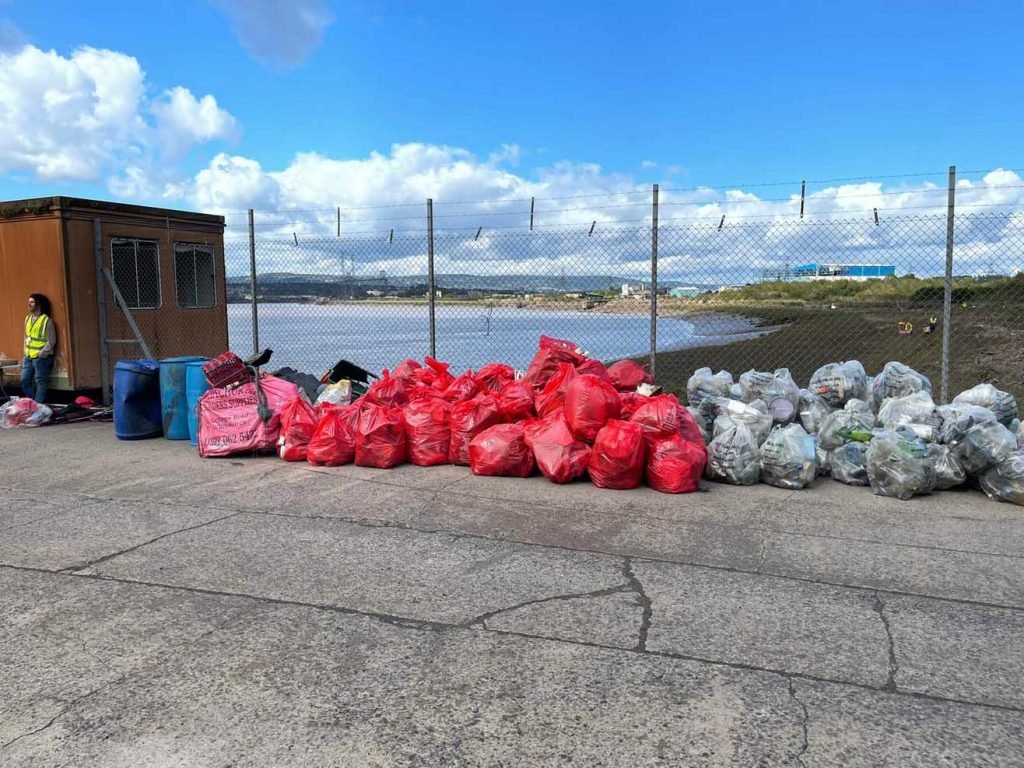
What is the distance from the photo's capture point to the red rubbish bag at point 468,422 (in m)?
7.07

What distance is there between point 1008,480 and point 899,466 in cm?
74

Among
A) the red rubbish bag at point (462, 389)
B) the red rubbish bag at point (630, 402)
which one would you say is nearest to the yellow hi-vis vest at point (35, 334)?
the red rubbish bag at point (462, 389)

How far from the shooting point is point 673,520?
562cm

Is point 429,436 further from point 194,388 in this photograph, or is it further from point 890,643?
point 890,643

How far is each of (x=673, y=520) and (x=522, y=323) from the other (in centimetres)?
485

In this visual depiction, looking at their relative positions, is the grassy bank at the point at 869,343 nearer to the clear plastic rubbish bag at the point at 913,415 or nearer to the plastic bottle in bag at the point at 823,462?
the clear plastic rubbish bag at the point at 913,415

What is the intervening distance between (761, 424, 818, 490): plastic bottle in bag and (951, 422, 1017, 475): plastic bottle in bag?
105 centimetres

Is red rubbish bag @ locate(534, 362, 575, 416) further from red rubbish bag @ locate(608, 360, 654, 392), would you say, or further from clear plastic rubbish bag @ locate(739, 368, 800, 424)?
clear plastic rubbish bag @ locate(739, 368, 800, 424)

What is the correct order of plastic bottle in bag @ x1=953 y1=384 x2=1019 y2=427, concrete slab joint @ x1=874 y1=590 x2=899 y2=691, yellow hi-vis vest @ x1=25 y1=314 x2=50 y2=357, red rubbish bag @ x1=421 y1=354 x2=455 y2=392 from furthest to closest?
yellow hi-vis vest @ x1=25 y1=314 x2=50 y2=357 → red rubbish bag @ x1=421 y1=354 x2=455 y2=392 → plastic bottle in bag @ x1=953 y1=384 x2=1019 y2=427 → concrete slab joint @ x1=874 y1=590 x2=899 y2=691

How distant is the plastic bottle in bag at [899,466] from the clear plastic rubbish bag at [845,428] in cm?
32

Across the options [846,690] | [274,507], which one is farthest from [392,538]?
[846,690]

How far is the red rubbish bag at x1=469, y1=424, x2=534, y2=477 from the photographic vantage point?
6.73 meters

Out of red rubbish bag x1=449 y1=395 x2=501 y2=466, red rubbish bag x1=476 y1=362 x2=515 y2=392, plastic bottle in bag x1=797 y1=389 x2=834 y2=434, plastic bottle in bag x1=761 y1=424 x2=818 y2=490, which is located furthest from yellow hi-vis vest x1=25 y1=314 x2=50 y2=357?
plastic bottle in bag x1=797 y1=389 x2=834 y2=434

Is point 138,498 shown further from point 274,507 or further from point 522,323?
point 522,323
